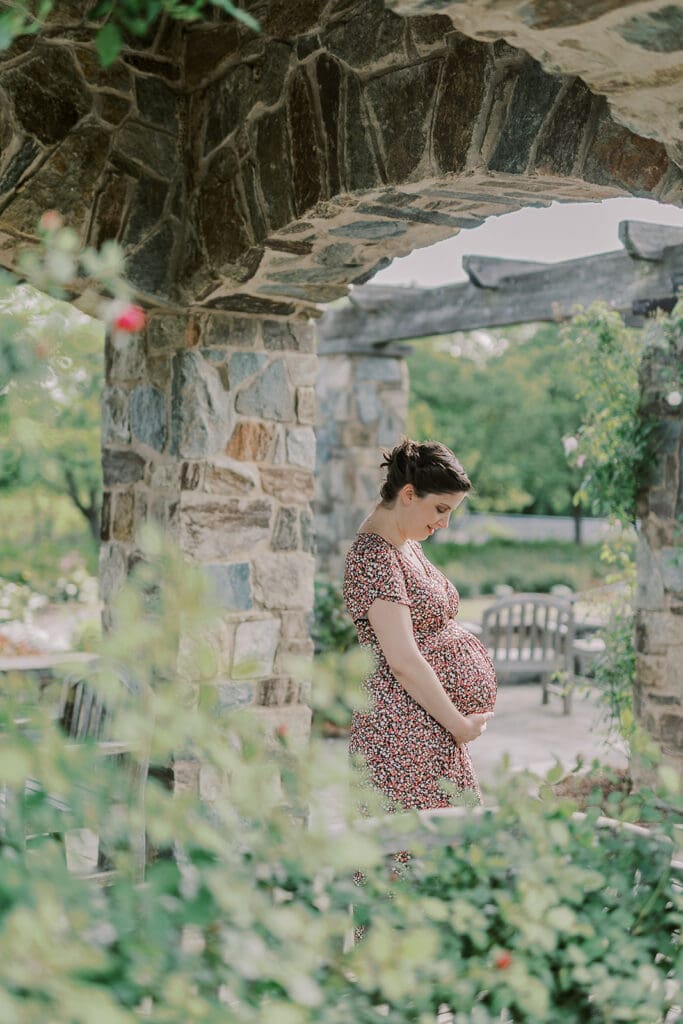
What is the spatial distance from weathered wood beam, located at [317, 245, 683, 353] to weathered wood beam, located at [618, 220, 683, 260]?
0.15 ft

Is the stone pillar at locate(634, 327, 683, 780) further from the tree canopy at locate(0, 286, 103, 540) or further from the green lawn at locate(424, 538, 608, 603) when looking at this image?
the green lawn at locate(424, 538, 608, 603)

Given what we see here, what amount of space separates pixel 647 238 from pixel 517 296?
1334 millimetres

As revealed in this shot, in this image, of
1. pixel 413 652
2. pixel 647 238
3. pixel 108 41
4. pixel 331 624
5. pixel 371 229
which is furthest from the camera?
pixel 331 624

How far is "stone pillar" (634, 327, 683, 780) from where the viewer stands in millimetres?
4480

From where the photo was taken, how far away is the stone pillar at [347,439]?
7.58m

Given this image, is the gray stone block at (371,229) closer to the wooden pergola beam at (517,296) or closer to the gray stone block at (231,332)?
the gray stone block at (231,332)

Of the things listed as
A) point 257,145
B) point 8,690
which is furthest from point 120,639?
point 257,145

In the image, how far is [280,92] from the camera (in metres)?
2.98

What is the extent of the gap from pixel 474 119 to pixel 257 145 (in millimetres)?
902

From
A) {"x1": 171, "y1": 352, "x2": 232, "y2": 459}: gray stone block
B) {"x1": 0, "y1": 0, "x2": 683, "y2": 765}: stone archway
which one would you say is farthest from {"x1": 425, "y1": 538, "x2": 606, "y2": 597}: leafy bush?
{"x1": 171, "y1": 352, "x2": 232, "y2": 459}: gray stone block

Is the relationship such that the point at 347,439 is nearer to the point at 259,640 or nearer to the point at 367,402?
the point at 367,402

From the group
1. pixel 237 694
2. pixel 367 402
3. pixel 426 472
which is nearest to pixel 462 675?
pixel 426 472

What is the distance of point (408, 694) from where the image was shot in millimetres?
2742

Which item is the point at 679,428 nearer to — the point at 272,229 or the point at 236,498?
the point at 236,498
